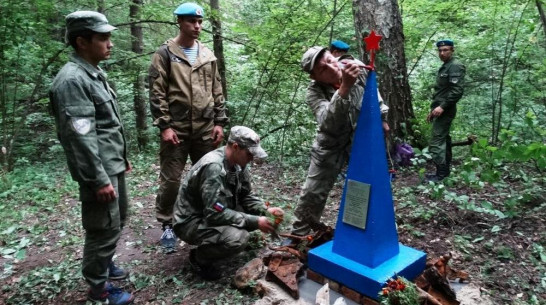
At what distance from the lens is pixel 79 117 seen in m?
2.61

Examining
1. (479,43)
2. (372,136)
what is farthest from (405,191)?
(479,43)

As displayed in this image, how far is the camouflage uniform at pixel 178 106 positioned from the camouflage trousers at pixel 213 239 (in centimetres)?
74

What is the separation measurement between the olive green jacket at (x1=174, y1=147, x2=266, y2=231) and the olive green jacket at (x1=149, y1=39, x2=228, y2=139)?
63 cm

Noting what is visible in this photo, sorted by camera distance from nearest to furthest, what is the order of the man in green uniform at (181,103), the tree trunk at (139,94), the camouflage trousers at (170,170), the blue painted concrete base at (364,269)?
1. the blue painted concrete base at (364,269)
2. the man in green uniform at (181,103)
3. the camouflage trousers at (170,170)
4. the tree trunk at (139,94)

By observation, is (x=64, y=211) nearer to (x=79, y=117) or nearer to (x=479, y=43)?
(x=79, y=117)

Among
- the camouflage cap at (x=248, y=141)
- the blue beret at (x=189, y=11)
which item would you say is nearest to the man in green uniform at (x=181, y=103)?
the blue beret at (x=189, y=11)

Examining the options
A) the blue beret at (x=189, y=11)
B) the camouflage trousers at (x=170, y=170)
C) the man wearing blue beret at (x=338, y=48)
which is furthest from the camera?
the man wearing blue beret at (x=338, y=48)

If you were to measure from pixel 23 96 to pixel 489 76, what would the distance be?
34.2ft

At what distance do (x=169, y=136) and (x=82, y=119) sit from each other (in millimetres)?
1171

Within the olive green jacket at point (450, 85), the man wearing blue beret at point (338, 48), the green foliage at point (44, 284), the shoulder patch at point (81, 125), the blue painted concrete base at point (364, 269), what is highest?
the man wearing blue beret at point (338, 48)

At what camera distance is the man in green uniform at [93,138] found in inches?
103

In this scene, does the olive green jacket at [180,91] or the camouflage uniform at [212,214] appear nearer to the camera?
the camouflage uniform at [212,214]

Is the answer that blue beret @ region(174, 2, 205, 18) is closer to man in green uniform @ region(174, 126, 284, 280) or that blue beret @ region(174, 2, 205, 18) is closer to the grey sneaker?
man in green uniform @ region(174, 126, 284, 280)

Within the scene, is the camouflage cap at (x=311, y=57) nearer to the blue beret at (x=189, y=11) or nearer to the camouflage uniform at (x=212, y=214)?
the camouflage uniform at (x=212, y=214)
